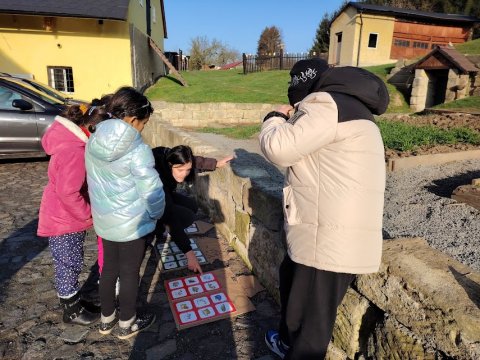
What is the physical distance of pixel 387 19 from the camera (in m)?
28.1

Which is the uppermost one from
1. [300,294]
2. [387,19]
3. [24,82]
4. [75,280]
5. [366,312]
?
[387,19]

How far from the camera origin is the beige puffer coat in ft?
5.22

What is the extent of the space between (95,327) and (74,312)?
0.19 metres

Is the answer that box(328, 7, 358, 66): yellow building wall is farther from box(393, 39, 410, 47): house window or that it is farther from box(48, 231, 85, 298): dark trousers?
box(48, 231, 85, 298): dark trousers

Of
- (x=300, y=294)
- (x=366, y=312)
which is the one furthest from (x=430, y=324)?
(x=300, y=294)

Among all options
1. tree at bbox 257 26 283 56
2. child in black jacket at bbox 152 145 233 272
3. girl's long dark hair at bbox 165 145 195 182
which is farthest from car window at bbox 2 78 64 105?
tree at bbox 257 26 283 56

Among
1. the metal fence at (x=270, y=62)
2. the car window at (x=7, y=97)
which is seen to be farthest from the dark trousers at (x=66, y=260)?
the metal fence at (x=270, y=62)

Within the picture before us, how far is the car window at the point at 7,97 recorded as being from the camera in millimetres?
7324

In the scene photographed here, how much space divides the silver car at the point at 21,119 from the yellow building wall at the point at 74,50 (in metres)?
9.42

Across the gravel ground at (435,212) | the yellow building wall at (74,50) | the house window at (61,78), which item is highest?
the yellow building wall at (74,50)

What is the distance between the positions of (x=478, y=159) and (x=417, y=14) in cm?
2698

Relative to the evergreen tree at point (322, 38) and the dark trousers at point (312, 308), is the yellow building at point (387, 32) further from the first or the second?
the dark trousers at point (312, 308)

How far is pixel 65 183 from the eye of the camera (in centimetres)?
243

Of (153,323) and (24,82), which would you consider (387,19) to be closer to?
(24,82)
